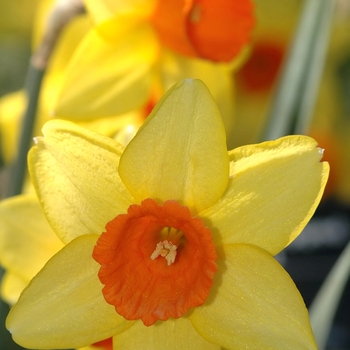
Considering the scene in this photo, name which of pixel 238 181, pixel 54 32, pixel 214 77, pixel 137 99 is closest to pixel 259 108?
pixel 214 77

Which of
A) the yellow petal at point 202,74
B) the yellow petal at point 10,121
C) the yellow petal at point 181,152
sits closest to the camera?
the yellow petal at point 181,152

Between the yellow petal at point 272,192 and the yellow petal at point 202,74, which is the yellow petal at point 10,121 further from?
the yellow petal at point 272,192

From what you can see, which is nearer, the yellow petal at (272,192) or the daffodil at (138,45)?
the yellow petal at (272,192)

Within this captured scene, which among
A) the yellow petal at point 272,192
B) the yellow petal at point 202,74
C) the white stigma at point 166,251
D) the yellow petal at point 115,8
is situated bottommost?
the white stigma at point 166,251

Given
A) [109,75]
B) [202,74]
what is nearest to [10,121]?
[109,75]

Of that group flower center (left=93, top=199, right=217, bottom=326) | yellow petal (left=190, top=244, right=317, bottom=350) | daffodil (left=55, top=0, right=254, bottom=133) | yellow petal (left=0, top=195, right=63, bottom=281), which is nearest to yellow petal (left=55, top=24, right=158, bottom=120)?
daffodil (left=55, top=0, right=254, bottom=133)

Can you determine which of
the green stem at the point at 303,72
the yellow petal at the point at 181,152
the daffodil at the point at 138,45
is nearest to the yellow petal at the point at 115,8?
the daffodil at the point at 138,45

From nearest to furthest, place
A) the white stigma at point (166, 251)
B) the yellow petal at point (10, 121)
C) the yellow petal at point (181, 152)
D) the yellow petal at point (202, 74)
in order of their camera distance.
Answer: the yellow petal at point (181, 152) < the white stigma at point (166, 251) < the yellow petal at point (202, 74) < the yellow petal at point (10, 121)

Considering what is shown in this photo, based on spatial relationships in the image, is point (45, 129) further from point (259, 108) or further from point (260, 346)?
point (259, 108)
